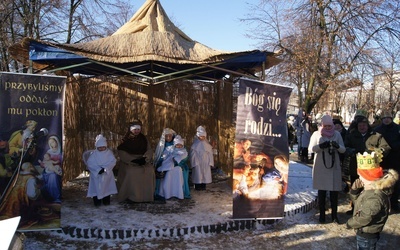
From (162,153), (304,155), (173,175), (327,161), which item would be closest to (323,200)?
(327,161)

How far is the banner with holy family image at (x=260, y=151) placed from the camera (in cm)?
481

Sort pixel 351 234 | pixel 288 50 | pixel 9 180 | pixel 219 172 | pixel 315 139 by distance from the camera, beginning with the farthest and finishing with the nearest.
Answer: pixel 288 50 → pixel 219 172 → pixel 315 139 → pixel 351 234 → pixel 9 180

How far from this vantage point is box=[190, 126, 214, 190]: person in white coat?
23.0 feet

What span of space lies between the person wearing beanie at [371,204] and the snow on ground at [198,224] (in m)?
0.92

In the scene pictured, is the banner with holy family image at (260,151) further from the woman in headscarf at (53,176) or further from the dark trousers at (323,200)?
the woman in headscarf at (53,176)

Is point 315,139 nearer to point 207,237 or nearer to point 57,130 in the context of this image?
point 207,237

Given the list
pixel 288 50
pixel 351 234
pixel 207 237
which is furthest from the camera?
pixel 288 50

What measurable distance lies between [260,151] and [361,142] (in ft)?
7.63

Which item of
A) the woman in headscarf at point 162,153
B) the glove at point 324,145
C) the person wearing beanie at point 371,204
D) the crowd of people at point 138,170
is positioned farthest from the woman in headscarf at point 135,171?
the person wearing beanie at point 371,204

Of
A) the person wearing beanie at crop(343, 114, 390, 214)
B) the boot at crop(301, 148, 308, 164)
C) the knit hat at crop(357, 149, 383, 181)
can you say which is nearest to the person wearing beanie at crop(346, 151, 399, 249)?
the knit hat at crop(357, 149, 383, 181)

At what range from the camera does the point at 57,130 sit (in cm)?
447

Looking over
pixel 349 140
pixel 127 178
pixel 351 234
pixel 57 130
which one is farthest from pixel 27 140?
pixel 349 140

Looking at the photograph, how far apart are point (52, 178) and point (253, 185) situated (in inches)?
107

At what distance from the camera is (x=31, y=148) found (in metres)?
4.36
